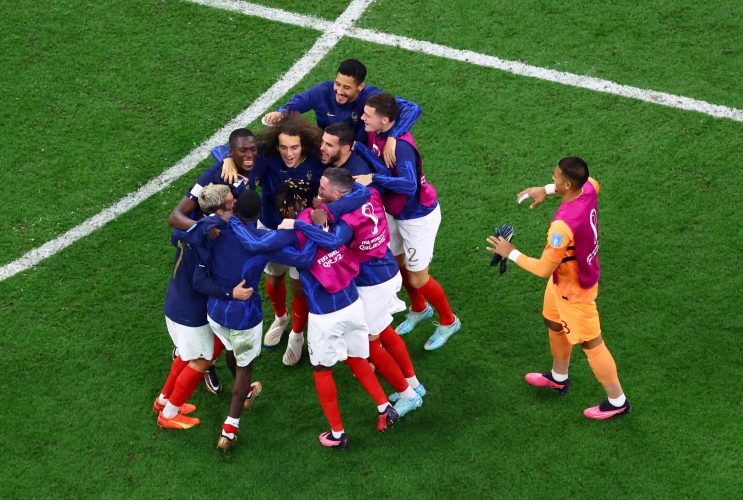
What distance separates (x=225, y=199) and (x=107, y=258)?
2.64 m

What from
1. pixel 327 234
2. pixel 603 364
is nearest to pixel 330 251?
pixel 327 234

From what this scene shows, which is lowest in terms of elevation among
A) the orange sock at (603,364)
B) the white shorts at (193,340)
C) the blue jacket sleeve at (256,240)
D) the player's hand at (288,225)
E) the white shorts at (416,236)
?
the white shorts at (193,340)

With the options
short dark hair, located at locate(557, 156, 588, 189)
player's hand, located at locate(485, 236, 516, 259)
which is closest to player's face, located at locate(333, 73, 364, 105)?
player's hand, located at locate(485, 236, 516, 259)

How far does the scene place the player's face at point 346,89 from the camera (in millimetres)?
7918

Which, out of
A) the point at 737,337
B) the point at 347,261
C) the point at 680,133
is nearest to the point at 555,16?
the point at 680,133

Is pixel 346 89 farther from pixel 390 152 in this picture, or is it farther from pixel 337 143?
pixel 337 143

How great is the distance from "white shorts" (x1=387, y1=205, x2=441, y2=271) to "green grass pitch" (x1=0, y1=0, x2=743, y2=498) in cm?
79

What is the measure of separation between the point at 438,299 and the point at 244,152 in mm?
2035

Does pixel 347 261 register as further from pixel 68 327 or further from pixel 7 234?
pixel 7 234

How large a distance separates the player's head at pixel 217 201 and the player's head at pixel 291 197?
560 mm

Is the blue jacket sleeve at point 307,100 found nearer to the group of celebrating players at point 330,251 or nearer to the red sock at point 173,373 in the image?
the group of celebrating players at point 330,251

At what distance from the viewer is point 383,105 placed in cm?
743

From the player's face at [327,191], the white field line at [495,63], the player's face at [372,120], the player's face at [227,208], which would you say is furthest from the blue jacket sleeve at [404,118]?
the white field line at [495,63]

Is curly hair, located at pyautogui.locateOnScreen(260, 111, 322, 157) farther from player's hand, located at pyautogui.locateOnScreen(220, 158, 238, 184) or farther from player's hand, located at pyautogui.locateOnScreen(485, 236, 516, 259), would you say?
player's hand, located at pyautogui.locateOnScreen(485, 236, 516, 259)
